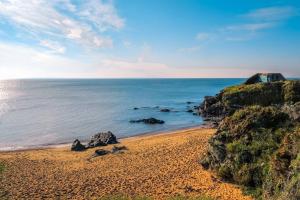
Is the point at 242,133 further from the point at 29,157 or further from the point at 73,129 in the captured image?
the point at 73,129

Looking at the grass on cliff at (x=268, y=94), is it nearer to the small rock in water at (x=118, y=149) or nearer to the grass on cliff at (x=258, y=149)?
the small rock in water at (x=118, y=149)

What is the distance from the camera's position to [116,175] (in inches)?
838

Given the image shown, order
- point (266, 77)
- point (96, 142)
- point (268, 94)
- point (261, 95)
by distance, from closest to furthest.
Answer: point (96, 142) < point (268, 94) < point (261, 95) < point (266, 77)

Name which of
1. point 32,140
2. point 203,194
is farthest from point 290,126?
point 32,140

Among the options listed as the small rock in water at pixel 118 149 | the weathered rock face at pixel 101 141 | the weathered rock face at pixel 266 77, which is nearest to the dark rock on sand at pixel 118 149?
the small rock in water at pixel 118 149

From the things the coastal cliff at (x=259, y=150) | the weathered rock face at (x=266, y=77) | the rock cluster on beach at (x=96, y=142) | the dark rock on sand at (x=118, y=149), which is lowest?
A: the rock cluster on beach at (x=96, y=142)

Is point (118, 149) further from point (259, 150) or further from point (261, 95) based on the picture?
point (261, 95)

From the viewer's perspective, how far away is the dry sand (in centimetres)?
1769

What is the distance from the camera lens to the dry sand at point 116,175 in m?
17.7

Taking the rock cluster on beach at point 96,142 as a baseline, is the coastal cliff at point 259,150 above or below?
above

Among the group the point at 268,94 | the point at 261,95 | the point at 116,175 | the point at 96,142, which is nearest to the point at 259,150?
the point at 116,175

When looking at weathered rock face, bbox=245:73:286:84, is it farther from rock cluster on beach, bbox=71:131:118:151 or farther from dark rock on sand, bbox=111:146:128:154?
dark rock on sand, bbox=111:146:128:154

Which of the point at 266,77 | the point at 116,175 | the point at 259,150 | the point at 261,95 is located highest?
the point at 266,77

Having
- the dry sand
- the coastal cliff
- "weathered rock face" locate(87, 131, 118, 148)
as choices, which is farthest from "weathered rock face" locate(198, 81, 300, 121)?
the coastal cliff
